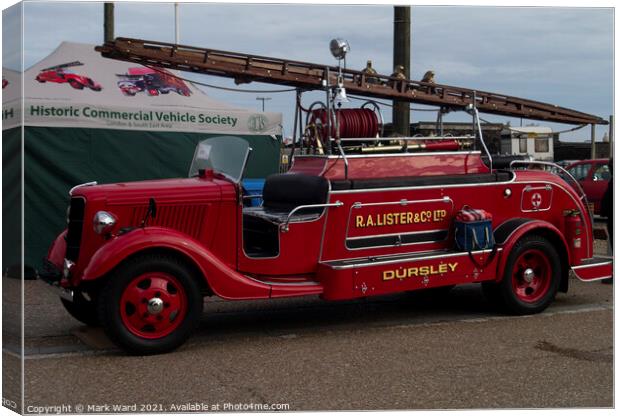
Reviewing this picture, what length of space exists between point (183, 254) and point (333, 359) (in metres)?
1.35

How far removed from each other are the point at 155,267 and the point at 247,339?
1.11m

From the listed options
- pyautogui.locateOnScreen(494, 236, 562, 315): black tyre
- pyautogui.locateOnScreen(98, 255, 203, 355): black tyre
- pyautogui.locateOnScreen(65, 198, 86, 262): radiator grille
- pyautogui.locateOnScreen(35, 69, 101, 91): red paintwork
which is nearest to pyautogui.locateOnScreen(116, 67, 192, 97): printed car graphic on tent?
pyautogui.locateOnScreen(35, 69, 101, 91): red paintwork

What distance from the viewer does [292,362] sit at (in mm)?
5957

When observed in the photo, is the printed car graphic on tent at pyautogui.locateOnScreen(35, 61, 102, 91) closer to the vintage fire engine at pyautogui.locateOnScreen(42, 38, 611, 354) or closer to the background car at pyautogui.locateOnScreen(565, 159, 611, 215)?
the vintage fire engine at pyautogui.locateOnScreen(42, 38, 611, 354)

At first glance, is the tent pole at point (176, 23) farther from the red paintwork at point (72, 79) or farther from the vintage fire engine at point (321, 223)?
the red paintwork at point (72, 79)

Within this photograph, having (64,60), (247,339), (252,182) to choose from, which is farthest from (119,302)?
(64,60)

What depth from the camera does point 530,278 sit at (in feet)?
25.3

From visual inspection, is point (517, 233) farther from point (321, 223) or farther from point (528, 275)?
point (321, 223)

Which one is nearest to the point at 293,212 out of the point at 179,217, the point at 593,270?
the point at 179,217

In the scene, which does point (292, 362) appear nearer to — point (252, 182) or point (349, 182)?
point (349, 182)

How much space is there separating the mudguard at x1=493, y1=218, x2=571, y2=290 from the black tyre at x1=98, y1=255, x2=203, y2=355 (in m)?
2.85

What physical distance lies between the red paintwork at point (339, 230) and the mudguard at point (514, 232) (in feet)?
0.03

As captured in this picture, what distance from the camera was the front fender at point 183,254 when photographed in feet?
19.4

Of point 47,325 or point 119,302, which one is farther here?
point 47,325
